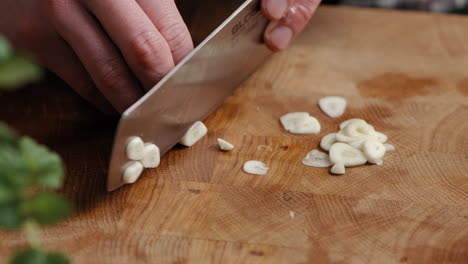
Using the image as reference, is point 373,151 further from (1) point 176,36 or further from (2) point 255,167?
(1) point 176,36

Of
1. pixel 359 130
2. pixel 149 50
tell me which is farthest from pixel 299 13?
pixel 149 50

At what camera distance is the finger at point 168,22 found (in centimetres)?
104

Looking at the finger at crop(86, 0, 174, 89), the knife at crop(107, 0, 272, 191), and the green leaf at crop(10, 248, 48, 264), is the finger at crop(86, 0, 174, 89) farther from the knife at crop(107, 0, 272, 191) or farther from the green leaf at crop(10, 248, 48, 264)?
the green leaf at crop(10, 248, 48, 264)

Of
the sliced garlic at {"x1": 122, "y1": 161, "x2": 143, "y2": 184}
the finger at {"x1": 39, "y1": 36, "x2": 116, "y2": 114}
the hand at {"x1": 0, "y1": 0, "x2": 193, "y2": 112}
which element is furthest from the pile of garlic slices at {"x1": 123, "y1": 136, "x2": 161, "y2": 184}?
the finger at {"x1": 39, "y1": 36, "x2": 116, "y2": 114}

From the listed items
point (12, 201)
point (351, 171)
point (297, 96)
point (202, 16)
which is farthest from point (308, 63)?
point (12, 201)

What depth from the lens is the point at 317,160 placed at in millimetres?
1078

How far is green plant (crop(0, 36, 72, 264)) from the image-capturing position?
50cm

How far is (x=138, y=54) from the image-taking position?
1.00 meters

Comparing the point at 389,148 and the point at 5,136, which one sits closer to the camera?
the point at 5,136

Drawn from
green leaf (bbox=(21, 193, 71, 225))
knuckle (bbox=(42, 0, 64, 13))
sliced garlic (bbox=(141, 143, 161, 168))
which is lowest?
sliced garlic (bbox=(141, 143, 161, 168))

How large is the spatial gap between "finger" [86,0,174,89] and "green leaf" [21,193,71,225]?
50 cm

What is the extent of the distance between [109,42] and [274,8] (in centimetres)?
36

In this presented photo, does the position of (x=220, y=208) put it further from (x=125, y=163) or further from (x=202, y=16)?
(x=202, y=16)

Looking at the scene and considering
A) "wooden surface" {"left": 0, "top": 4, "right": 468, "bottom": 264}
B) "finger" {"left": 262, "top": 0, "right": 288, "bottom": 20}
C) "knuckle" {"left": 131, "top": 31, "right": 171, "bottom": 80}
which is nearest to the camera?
"wooden surface" {"left": 0, "top": 4, "right": 468, "bottom": 264}
